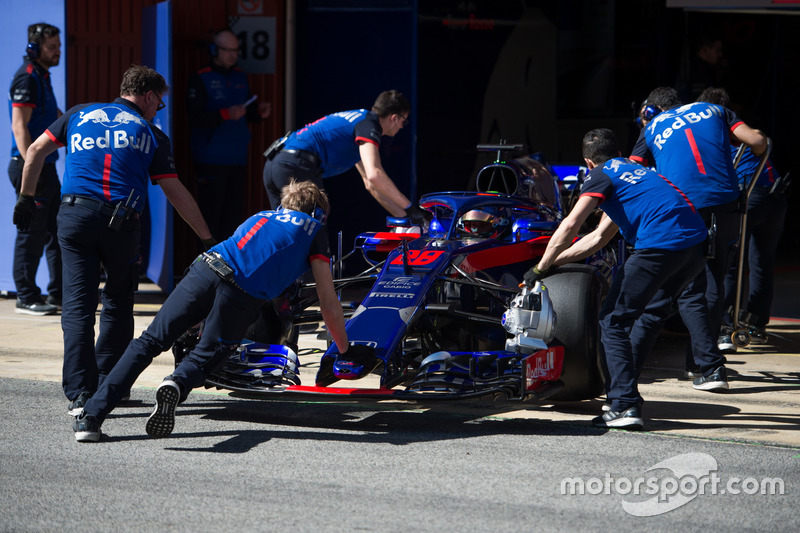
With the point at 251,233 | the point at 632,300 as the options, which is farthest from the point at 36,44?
the point at 632,300

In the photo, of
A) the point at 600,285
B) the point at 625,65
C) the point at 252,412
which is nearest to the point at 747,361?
the point at 600,285

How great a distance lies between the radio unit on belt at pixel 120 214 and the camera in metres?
6.43

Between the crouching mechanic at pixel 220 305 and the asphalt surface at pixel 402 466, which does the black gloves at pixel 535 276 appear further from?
the crouching mechanic at pixel 220 305

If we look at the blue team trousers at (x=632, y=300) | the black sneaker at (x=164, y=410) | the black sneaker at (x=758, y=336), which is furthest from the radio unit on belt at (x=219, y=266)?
the black sneaker at (x=758, y=336)

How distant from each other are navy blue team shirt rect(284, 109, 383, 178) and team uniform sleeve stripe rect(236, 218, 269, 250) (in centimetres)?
249

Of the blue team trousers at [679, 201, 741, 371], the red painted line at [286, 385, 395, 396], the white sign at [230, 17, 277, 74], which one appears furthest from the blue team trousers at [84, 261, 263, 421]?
the white sign at [230, 17, 277, 74]

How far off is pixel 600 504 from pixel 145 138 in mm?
3390

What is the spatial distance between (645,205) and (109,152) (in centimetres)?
309

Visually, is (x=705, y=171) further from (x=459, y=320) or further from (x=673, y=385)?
(x=459, y=320)

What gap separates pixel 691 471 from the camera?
5.45 meters

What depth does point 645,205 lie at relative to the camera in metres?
6.43

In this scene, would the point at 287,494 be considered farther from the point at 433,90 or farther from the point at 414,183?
the point at 433,90

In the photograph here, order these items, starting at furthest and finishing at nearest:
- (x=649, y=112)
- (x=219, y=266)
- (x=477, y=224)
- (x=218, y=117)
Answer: (x=218, y=117) → (x=649, y=112) → (x=477, y=224) → (x=219, y=266)

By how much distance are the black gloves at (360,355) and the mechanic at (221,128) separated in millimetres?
5294
